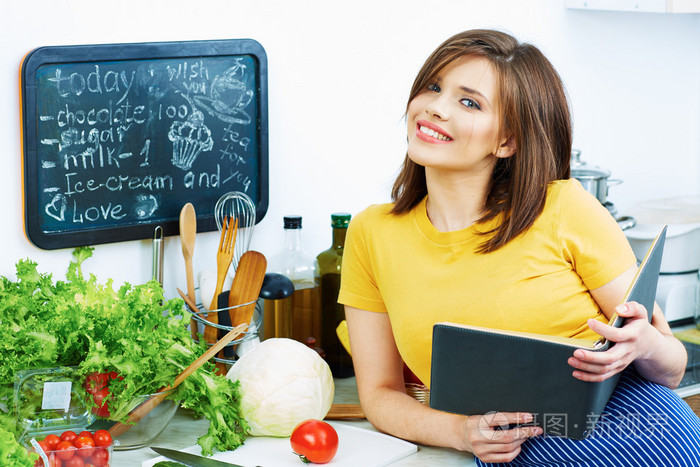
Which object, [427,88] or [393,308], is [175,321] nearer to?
[393,308]

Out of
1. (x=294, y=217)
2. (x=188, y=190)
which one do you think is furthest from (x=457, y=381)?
(x=188, y=190)

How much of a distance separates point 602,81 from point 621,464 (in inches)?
53.5

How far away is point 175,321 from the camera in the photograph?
4.33 ft

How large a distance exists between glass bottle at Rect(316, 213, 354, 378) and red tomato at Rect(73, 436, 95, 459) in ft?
2.08

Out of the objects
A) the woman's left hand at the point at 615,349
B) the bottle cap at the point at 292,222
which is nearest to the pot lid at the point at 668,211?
the bottle cap at the point at 292,222

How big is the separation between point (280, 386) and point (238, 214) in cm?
42

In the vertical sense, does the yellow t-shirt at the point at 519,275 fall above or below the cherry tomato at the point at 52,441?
above

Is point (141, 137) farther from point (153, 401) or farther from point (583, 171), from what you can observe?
point (583, 171)

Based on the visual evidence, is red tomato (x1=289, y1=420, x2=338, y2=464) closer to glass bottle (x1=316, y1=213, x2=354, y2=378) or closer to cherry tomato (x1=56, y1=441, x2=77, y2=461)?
cherry tomato (x1=56, y1=441, x2=77, y2=461)

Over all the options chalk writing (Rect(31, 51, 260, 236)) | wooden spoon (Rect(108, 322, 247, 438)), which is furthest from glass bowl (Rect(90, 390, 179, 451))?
chalk writing (Rect(31, 51, 260, 236))

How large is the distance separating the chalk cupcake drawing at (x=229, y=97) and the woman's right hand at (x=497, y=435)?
2.48 feet

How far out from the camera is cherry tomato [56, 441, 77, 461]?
3.47ft

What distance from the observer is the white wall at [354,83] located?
4.66 feet

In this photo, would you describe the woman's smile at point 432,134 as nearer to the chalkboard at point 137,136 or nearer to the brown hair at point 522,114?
the brown hair at point 522,114
